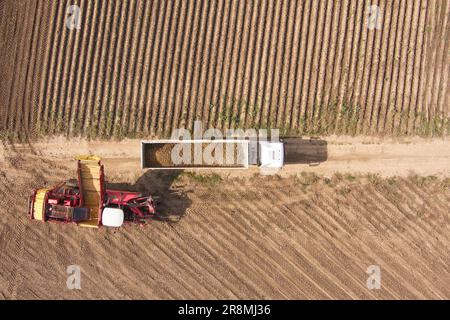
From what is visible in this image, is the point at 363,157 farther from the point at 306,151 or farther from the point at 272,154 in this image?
the point at 272,154

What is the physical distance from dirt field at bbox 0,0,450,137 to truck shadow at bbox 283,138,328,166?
43 centimetres

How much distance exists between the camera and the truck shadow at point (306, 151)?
14211mm

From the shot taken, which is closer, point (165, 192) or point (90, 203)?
point (90, 203)

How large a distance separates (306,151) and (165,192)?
5.27m

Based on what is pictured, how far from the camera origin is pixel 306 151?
14.2 m

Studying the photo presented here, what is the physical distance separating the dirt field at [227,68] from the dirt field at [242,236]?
1151mm

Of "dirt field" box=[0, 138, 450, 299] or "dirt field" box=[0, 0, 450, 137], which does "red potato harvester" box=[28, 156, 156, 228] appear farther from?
"dirt field" box=[0, 0, 450, 137]

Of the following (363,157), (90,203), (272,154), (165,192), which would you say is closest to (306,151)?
(272,154)

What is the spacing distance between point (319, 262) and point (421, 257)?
3.58 meters

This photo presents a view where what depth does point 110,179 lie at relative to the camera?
570 inches

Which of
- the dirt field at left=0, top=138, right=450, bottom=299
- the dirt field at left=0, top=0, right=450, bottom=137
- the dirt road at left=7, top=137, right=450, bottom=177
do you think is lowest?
the dirt field at left=0, top=138, right=450, bottom=299

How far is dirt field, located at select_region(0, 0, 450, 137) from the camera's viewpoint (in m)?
14.3

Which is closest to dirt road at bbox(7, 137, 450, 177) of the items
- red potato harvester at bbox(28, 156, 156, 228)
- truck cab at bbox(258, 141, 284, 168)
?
truck cab at bbox(258, 141, 284, 168)
